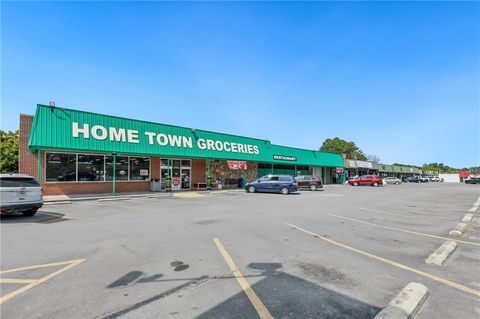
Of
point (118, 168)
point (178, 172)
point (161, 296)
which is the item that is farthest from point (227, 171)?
point (161, 296)

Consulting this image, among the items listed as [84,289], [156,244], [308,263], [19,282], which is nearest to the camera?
[84,289]

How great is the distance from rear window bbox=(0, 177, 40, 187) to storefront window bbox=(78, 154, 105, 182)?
8.60 metres

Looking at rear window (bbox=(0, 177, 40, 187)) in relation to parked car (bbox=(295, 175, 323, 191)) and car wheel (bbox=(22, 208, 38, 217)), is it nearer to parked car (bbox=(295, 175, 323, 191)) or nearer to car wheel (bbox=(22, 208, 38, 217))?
car wheel (bbox=(22, 208, 38, 217))

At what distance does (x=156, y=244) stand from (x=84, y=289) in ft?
8.72

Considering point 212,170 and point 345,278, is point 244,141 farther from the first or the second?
point 345,278

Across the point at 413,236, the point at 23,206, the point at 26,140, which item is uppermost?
the point at 26,140

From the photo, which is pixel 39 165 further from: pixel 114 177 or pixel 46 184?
pixel 114 177

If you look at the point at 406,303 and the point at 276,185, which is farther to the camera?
the point at 276,185

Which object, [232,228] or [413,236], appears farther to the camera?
[232,228]

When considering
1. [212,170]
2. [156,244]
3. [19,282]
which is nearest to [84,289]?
[19,282]

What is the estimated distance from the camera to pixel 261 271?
16.7 ft

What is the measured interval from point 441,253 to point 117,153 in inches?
749

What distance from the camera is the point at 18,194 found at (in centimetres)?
1041

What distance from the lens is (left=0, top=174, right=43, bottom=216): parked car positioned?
397 inches
